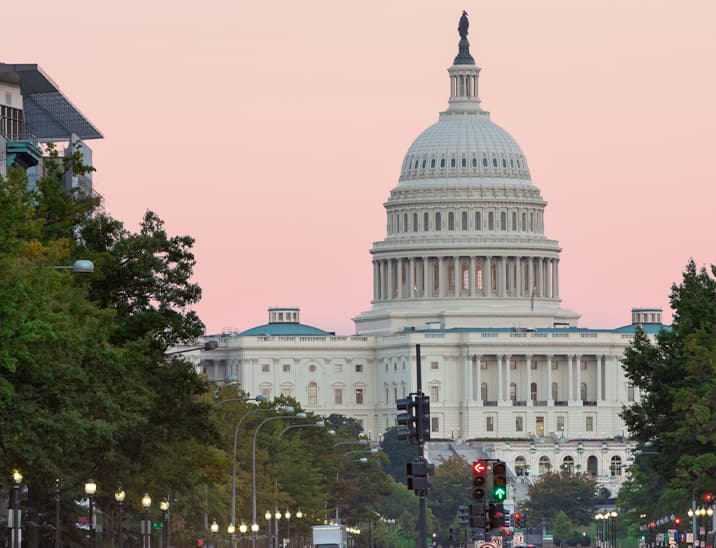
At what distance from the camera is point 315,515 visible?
16712cm

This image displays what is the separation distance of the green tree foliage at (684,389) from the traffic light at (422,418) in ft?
116

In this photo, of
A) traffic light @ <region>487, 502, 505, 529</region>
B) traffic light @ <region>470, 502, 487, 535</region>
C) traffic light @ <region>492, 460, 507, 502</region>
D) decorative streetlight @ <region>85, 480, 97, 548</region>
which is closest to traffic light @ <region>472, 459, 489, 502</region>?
traffic light @ <region>492, 460, 507, 502</region>

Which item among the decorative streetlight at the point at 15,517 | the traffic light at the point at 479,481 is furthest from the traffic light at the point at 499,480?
the decorative streetlight at the point at 15,517

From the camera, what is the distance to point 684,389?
110250mm

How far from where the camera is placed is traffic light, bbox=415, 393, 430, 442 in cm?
6931

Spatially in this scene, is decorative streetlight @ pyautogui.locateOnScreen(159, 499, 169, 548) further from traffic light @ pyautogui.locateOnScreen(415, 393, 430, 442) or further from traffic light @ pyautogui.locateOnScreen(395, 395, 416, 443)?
traffic light @ pyautogui.locateOnScreen(415, 393, 430, 442)

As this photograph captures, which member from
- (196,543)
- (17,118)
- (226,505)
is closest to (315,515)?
(226,505)

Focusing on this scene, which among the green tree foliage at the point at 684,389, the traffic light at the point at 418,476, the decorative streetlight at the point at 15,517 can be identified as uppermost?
the green tree foliage at the point at 684,389

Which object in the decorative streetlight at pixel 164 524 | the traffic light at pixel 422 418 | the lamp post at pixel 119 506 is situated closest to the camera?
the traffic light at pixel 422 418

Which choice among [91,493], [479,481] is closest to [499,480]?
[479,481]

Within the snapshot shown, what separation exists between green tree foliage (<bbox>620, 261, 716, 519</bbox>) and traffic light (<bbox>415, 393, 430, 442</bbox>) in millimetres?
35288

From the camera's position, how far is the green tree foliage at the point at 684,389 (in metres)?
108

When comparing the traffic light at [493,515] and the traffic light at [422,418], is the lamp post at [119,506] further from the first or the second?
the traffic light at [422,418]

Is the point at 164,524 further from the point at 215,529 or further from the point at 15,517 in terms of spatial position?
the point at 15,517
